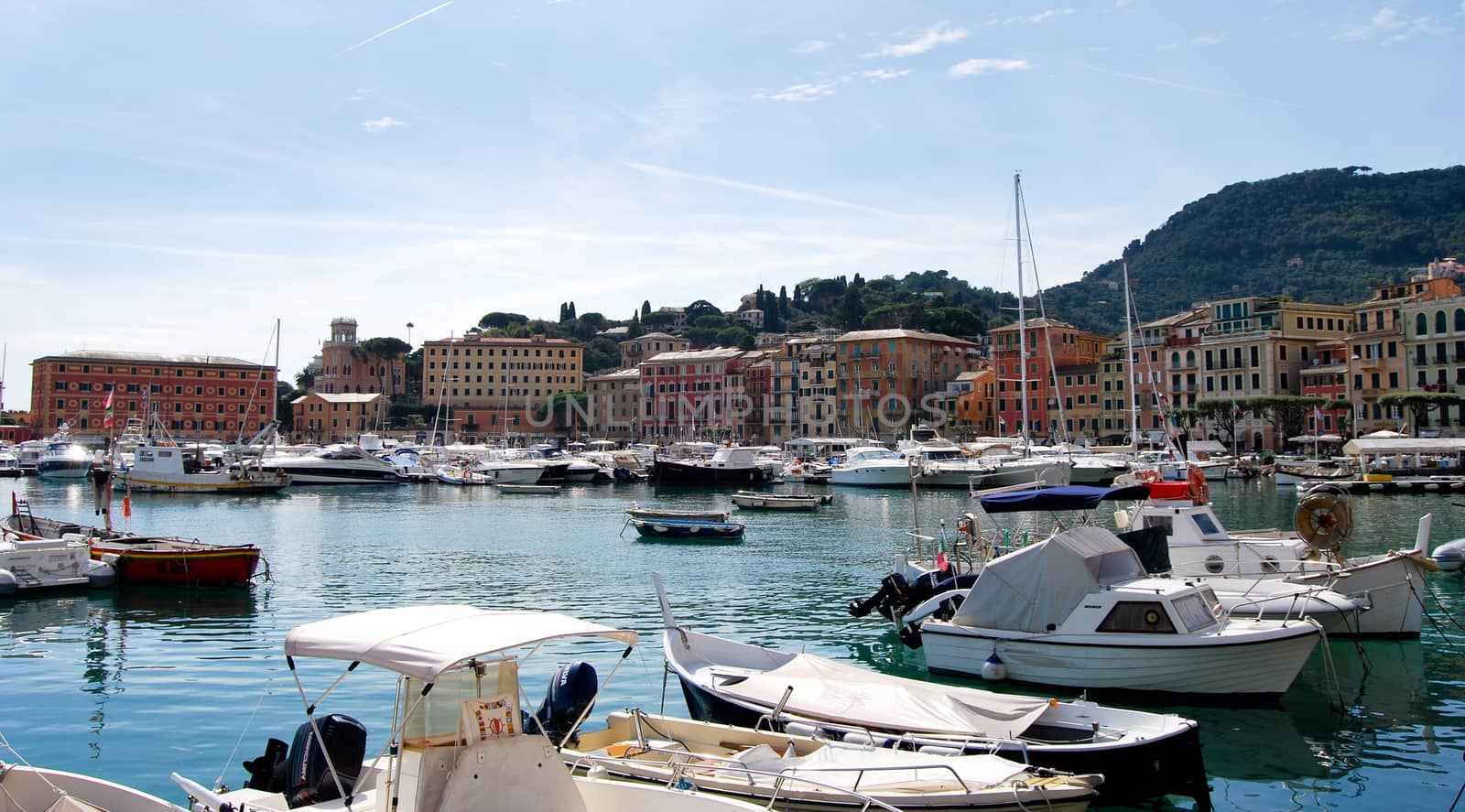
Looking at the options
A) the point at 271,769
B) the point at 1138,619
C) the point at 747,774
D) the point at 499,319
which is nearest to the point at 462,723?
the point at 747,774

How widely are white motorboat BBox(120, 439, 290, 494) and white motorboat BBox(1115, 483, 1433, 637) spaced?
63399 mm

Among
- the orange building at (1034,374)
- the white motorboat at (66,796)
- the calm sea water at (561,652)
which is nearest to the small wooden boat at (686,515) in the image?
the calm sea water at (561,652)

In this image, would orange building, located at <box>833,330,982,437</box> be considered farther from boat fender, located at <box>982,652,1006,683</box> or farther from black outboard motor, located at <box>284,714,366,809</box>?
black outboard motor, located at <box>284,714,366,809</box>

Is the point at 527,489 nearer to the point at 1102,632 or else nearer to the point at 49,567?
the point at 49,567

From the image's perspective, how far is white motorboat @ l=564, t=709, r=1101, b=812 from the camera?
9.80 meters

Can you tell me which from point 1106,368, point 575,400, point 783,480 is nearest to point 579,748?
point 783,480

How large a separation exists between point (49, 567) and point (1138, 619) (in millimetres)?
26201

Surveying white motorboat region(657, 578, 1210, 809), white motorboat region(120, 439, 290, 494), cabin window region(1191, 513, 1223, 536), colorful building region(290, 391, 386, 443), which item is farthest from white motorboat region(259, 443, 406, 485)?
white motorboat region(657, 578, 1210, 809)

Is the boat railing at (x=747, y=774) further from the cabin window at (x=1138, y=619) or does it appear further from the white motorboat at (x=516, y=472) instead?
the white motorboat at (x=516, y=472)

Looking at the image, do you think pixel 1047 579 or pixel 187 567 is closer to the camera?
pixel 1047 579

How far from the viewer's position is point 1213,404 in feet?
299

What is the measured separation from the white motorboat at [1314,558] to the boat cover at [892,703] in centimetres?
950

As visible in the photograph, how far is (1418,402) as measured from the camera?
75.8 metres

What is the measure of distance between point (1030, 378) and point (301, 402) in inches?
3804
